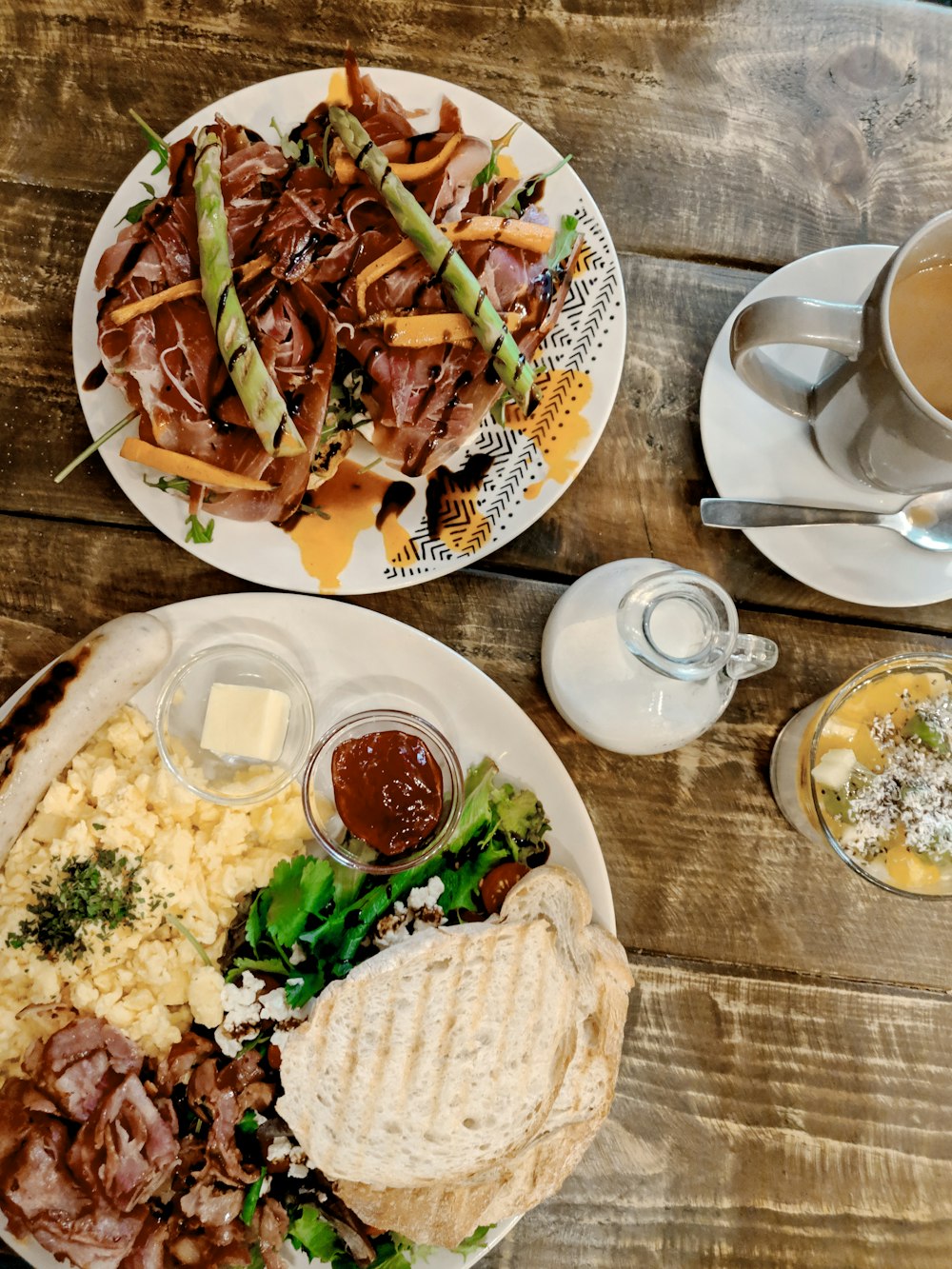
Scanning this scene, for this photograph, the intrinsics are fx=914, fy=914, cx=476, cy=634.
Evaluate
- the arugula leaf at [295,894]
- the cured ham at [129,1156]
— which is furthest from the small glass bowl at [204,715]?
the cured ham at [129,1156]

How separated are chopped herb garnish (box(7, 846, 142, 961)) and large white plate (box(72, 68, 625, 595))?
0.76 metres

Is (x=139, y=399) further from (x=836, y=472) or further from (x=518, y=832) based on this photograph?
(x=836, y=472)

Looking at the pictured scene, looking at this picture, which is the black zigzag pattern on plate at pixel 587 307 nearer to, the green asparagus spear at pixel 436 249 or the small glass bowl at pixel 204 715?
the green asparagus spear at pixel 436 249

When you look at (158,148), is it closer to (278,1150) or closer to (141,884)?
(141,884)

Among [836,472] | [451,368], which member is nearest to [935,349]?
[836,472]

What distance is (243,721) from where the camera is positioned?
214 centimetres

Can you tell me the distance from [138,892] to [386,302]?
1453 millimetres

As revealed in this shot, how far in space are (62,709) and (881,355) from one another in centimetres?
184

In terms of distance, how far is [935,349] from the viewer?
70.3 inches

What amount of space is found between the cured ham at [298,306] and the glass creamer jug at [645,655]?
19.5 inches

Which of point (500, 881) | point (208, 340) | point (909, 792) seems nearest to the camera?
point (208, 340)

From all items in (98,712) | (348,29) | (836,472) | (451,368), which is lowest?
(98,712)

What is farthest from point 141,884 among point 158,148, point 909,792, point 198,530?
point 909,792

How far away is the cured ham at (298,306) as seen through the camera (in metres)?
1.96
